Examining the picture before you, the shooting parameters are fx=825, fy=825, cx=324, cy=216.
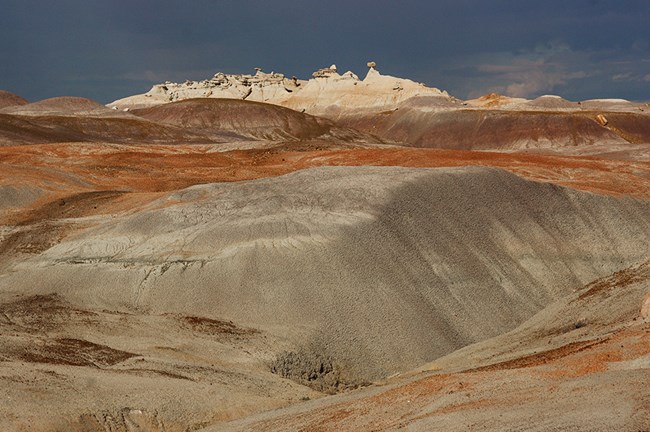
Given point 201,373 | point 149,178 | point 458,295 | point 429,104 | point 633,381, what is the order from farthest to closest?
1. point 429,104
2. point 149,178
3. point 458,295
4. point 201,373
5. point 633,381

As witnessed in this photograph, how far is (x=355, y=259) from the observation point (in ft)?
102

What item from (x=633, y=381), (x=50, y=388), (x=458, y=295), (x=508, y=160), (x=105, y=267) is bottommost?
(x=633, y=381)

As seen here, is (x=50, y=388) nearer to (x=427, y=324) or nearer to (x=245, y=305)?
(x=245, y=305)

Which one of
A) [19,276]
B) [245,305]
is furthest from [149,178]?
[245,305]

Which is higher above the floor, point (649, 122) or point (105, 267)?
point (649, 122)

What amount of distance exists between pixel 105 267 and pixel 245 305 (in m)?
7.25

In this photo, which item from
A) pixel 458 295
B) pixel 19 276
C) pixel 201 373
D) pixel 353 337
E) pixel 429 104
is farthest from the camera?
pixel 429 104

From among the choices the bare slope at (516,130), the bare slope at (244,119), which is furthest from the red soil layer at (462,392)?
the bare slope at (244,119)

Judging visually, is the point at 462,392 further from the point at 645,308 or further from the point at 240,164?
the point at 240,164

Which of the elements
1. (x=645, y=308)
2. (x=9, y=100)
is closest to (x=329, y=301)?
(x=645, y=308)

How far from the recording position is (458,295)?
31922 mm

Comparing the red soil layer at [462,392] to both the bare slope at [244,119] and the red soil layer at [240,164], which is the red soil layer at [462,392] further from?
the bare slope at [244,119]

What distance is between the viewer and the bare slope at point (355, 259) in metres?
28.7

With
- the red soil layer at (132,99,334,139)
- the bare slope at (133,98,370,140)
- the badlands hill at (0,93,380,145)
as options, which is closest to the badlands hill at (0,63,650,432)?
the badlands hill at (0,93,380,145)
